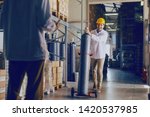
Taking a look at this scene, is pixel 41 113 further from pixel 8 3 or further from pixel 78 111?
pixel 8 3

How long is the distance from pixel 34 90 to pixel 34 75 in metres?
0.07

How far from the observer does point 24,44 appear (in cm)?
128

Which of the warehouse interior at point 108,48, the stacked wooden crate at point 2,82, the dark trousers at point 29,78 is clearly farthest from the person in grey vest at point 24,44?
the stacked wooden crate at point 2,82

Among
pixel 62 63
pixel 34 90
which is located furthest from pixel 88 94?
pixel 34 90

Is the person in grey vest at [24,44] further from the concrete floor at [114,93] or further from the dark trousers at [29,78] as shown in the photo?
the concrete floor at [114,93]

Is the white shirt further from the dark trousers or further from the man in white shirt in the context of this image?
the dark trousers

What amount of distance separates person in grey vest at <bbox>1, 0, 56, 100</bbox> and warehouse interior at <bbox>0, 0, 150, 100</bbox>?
36 centimetres

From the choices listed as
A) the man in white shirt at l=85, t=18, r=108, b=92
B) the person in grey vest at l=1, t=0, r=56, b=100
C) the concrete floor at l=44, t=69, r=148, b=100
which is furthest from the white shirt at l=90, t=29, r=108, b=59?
the person in grey vest at l=1, t=0, r=56, b=100

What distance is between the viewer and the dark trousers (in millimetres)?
1258

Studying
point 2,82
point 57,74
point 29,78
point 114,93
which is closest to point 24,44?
point 29,78

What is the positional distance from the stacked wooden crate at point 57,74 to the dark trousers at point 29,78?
1.63m

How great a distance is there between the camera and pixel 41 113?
1109 mm

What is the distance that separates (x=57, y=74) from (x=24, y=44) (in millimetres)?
1806

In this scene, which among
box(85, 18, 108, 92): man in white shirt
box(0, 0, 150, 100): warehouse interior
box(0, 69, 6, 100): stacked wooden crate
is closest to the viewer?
box(0, 69, 6, 100): stacked wooden crate
